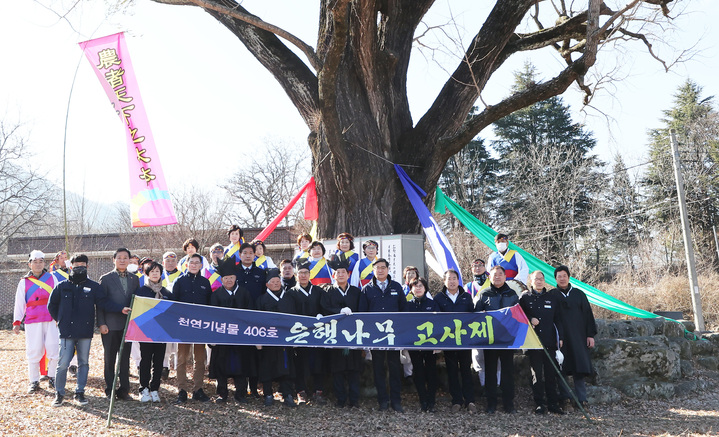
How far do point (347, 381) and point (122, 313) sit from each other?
313 centimetres

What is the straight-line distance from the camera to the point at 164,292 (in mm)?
7461

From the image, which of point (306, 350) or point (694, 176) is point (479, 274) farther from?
point (694, 176)

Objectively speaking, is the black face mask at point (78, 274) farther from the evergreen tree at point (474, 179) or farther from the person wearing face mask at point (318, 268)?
the evergreen tree at point (474, 179)

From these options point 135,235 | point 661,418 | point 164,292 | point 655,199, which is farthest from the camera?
point 655,199

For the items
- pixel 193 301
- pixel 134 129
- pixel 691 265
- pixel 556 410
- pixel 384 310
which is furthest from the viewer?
pixel 691 265

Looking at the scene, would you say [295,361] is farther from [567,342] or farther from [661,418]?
[661,418]

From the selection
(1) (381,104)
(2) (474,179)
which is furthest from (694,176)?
(1) (381,104)

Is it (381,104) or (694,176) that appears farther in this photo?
(694,176)

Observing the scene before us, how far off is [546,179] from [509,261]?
74.3ft

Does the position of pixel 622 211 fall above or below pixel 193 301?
above

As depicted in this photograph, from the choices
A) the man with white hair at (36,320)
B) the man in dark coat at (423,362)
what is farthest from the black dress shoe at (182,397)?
the man in dark coat at (423,362)

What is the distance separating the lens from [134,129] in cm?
967

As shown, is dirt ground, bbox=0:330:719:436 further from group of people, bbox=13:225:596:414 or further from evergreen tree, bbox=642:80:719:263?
evergreen tree, bbox=642:80:719:263

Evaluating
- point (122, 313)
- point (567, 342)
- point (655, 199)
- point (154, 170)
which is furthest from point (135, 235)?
point (655, 199)
